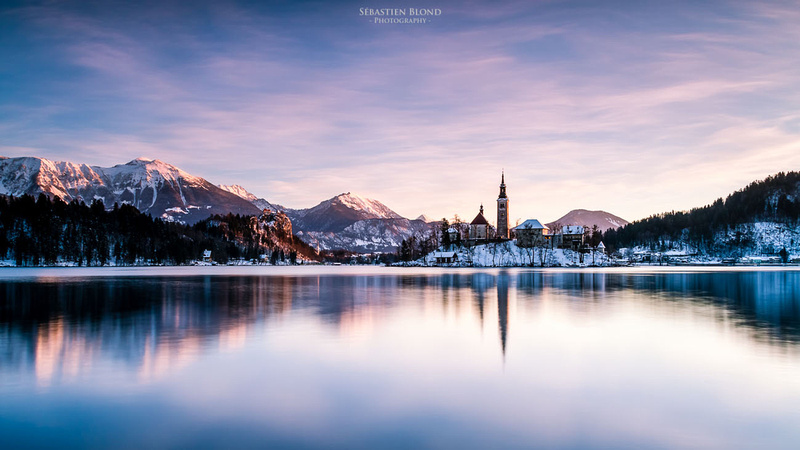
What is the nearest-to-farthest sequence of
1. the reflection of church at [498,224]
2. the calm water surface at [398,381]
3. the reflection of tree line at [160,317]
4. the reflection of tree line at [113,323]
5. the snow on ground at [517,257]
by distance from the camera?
the calm water surface at [398,381]
the reflection of tree line at [113,323]
the reflection of tree line at [160,317]
the snow on ground at [517,257]
the reflection of church at [498,224]

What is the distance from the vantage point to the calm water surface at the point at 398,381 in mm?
11203

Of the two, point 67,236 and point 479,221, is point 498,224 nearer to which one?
point 479,221

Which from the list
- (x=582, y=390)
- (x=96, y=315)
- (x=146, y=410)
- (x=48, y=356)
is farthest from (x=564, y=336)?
(x=96, y=315)

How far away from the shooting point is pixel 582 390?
49.2 feet

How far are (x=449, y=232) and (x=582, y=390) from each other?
6720 inches

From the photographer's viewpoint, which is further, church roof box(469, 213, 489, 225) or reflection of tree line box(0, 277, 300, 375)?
church roof box(469, 213, 489, 225)

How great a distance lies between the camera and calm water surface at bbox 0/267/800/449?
11203mm

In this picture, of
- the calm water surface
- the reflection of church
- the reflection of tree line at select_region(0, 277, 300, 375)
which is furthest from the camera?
the reflection of church

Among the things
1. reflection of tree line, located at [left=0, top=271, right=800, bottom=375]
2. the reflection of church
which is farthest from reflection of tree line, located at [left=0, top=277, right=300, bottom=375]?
the reflection of church

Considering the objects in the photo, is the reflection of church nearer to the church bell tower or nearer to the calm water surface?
the church bell tower

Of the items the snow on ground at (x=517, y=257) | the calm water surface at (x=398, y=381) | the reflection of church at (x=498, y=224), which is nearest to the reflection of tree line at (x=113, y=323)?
the calm water surface at (x=398, y=381)

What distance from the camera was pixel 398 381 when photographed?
53.2 ft

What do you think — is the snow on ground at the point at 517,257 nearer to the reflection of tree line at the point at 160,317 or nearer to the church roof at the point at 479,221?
the church roof at the point at 479,221

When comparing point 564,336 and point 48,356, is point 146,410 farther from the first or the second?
point 564,336
